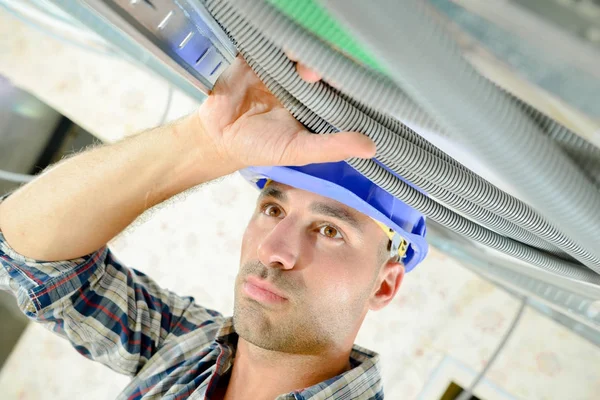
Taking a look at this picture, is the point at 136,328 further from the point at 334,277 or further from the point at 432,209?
the point at 432,209

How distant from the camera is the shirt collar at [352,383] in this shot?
1270 mm

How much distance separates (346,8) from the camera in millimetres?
364

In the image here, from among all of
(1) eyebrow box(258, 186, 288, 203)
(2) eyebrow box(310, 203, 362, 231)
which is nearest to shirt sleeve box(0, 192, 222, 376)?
(1) eyebrow box(258, 186, 288, 203)

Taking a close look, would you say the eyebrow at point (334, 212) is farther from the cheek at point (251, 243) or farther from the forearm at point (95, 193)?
the forearm at point (95, 193)

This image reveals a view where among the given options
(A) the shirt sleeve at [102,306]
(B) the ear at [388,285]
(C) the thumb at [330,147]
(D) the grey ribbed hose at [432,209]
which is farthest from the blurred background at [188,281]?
(C) the thumb at [330,147]

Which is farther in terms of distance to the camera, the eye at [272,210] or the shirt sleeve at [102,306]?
the eye at [272,210]

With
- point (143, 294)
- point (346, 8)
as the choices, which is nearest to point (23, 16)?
point (143, 294)

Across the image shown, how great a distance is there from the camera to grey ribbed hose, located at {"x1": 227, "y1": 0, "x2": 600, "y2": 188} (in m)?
0.50

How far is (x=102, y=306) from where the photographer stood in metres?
1.39

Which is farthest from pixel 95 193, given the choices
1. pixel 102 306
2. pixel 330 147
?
pixel 330 147

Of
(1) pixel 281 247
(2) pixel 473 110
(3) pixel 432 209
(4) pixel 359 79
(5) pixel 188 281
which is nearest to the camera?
(2) pixel 473 110

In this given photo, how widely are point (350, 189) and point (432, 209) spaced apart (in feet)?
0.85

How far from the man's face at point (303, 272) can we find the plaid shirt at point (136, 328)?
0.42ft

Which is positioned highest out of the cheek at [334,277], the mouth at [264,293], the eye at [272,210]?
the eye at [272,210]
